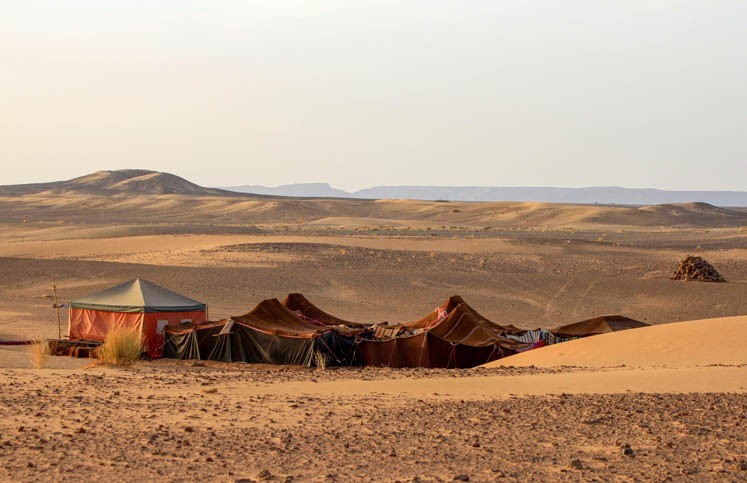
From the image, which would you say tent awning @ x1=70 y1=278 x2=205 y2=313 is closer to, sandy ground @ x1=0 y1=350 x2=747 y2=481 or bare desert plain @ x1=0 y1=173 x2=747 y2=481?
bare desert plain @ x1=0 y1=173 x2=747 y2=481

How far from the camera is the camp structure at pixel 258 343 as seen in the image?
20688mm

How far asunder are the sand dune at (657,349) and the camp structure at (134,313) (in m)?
7.45

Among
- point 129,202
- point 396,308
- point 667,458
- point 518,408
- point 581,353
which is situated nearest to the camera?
point 667,458

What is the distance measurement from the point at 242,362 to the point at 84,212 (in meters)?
92.9

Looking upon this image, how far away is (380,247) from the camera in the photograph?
52938mm

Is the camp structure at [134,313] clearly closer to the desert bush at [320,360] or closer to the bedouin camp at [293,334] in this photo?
the bedouin camp at [293,334]

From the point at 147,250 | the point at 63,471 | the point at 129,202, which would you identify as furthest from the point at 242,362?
the point at 129,202

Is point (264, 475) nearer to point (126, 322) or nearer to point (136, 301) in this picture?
point (126, 322)

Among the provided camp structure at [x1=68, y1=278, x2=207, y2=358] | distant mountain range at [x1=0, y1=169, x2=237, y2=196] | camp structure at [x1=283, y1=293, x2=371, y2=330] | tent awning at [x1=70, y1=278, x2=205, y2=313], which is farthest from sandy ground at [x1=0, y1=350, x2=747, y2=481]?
distant mountain range at [x1=0, y1=169, x2=237, y2=196]

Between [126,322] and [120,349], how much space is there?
12.0 ft

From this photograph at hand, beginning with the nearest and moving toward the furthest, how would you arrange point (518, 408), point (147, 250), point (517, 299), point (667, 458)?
point (667, 458)
point (518, 408)
point (517, 299)
point (147, 250)

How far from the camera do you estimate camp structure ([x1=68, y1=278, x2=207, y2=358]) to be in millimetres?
22188

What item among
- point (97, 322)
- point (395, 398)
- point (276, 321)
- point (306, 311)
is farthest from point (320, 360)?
point (395, 398)

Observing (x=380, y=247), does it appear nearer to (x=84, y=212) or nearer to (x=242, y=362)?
(x=242, y=362)
